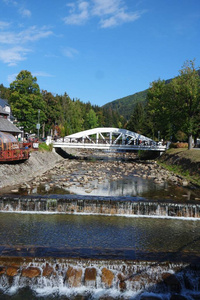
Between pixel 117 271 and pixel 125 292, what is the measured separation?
0.79 meters

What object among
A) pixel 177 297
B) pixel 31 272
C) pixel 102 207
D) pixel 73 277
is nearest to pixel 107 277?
pixel 73 277

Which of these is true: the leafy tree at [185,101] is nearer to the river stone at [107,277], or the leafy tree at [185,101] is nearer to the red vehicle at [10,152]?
the red vehicle at [10,152]

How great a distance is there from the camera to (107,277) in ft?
33.2

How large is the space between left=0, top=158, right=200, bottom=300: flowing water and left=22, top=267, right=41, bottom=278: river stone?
38 mm

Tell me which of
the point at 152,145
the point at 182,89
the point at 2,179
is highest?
the point at 182,89

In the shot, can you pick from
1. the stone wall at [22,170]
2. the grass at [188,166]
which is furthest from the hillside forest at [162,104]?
the stone wall at [22,170]

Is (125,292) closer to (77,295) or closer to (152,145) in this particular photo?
(77,295)

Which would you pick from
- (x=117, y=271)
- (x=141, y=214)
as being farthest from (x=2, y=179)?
(x=117, y=271)

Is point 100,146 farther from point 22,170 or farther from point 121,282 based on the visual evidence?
point 121,282

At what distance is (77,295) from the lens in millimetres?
9555

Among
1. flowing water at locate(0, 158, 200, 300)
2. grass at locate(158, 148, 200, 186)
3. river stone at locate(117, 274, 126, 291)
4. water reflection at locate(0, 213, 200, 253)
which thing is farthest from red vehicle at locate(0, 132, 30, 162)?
grass at locate(158, 148, 200, 186)

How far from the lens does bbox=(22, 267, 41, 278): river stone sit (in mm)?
10039

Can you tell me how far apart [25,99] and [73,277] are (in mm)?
44252

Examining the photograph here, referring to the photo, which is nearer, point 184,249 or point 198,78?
point 184,249
